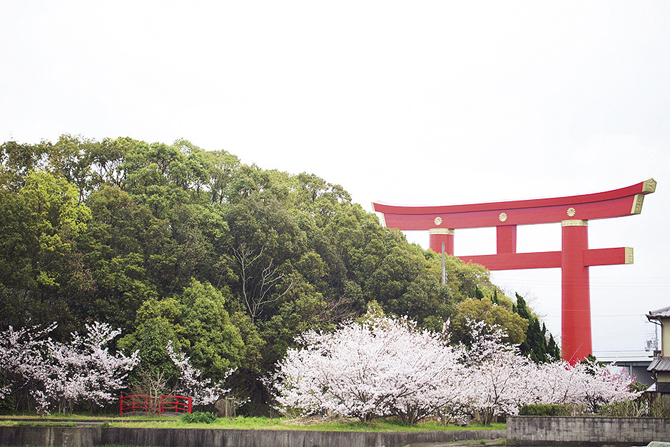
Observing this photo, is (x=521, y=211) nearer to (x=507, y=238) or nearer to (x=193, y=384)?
(x=507, y=238)

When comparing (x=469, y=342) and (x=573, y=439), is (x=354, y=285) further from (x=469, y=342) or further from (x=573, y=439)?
(x=573, y=439)

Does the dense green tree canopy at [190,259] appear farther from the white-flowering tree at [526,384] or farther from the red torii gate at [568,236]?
the red torii gate at [568,236]

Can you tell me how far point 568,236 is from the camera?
30828mm

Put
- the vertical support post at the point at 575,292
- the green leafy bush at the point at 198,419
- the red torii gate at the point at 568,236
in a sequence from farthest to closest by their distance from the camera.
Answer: the vertical support post at the point at 575,292, the red torii gate at the point at 568,236, the green leafy bush at the point at 198,419

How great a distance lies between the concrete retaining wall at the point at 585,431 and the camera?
1545cm

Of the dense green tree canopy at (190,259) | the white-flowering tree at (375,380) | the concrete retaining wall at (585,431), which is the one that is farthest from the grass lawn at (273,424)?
the dense green tree canopy at (190,259)

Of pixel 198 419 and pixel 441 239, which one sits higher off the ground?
pixel 441 239

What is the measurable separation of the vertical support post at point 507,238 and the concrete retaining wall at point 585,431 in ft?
58.8

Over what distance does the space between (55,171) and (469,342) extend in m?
17.0

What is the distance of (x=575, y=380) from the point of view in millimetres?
21406

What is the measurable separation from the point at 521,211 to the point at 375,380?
18996 millimetres

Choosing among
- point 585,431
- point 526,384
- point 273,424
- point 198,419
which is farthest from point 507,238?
point 198,419

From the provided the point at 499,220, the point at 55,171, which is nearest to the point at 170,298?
the point at 55,171

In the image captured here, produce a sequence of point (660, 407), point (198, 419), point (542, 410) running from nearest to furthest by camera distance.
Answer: point (198, 419)
point (542, 410)
point (660, 407)
